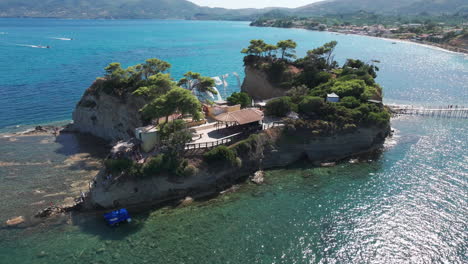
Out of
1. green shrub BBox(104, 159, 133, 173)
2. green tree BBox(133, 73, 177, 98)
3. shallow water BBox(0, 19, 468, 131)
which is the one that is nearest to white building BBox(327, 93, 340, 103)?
green tree BBox(133, 73, 177, 98)

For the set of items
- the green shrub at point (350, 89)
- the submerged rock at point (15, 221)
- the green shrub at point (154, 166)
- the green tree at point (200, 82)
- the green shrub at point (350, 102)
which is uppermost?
the green tree at point (200, 82)

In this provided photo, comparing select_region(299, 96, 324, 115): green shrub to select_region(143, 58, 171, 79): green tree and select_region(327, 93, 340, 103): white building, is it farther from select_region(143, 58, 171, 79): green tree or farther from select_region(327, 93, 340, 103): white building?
select_region(143, 58, 171, 79): green tree

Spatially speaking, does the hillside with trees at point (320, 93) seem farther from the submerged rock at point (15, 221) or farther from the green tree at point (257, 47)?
the submerged rock at point (15, 221)

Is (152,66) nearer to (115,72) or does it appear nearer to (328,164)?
(115,72)

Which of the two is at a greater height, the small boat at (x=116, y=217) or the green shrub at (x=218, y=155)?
the green shrub at (x=218, y=155)

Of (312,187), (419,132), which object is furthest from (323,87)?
(312,187)

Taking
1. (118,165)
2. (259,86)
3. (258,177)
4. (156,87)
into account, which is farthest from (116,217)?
(259,86)

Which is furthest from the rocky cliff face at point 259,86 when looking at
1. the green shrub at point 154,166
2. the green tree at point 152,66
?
the green shrub at point 154,166
